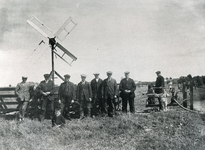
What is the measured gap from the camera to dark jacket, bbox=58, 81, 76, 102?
899 centimetres

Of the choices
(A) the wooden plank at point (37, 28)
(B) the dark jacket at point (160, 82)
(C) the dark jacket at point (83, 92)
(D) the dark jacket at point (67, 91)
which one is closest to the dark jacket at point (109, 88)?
(C) the dark jacket at point (83, 92)

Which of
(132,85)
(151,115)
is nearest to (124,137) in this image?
(151,115)

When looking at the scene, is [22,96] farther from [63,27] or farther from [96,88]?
[63,27]

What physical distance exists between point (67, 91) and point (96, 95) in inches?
52.4

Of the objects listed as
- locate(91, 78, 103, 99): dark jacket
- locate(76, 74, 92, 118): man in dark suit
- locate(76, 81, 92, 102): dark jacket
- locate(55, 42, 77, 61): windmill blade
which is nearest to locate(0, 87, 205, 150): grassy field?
locate(76, 74, 92, 118): man in dark suit

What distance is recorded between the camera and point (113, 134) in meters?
7.05

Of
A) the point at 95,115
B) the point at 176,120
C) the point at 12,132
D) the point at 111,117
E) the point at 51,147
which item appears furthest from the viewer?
the point at 95,115

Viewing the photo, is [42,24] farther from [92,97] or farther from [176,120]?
[176,120]

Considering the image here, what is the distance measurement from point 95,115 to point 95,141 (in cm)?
282

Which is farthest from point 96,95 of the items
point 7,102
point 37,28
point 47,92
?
point 37,28

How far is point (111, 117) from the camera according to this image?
867 centimetres

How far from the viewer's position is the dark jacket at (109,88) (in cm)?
913

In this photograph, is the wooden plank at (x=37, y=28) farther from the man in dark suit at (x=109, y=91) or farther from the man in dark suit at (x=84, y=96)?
the man in dark suit at (x=109, y=91)

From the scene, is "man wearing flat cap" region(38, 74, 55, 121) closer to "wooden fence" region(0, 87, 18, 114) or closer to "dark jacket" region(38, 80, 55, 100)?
"dark jacket" region(38, 80, 55, 100)
